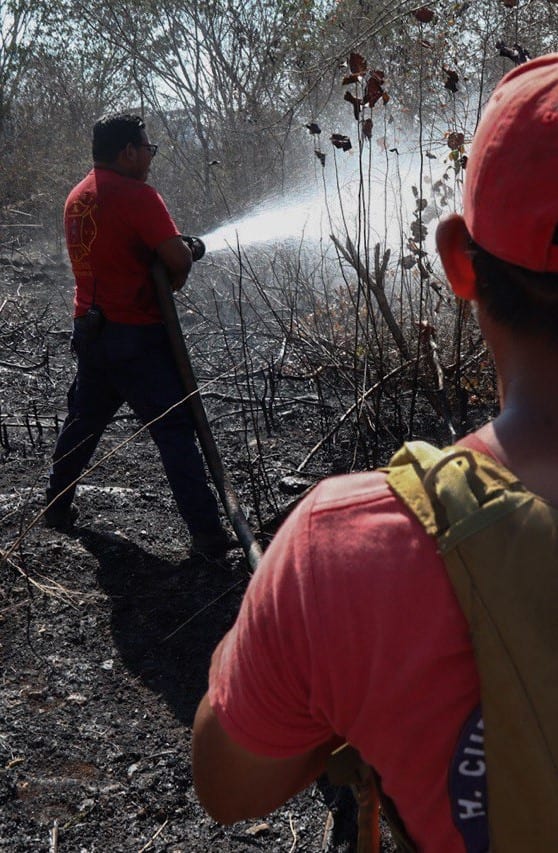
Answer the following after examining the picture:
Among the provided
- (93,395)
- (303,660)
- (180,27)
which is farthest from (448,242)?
(180,27)

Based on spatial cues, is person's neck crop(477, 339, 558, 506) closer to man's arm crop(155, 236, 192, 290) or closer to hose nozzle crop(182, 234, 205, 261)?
man's arm crop(155, 236, 192, 290)

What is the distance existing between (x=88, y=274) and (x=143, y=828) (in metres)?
2.36

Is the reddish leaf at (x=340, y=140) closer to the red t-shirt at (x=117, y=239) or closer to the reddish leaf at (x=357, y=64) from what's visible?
the reddish leaf at (x=357, y=64)

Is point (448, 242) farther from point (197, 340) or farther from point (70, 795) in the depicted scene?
point (197, 340)

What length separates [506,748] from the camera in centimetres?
79

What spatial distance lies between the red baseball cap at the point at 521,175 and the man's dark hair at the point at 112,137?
10.5 feet

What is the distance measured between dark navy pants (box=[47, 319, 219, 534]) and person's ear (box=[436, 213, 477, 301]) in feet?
9.66

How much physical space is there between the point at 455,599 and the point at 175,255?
10.3ft

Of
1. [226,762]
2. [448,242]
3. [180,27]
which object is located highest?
[180,27]

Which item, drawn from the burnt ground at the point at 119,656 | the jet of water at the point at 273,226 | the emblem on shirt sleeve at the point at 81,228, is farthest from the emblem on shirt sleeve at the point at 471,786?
the jet of water at the point at 273,226

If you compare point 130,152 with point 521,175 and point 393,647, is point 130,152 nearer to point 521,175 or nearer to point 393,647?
point 521,175

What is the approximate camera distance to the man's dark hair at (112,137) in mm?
3857

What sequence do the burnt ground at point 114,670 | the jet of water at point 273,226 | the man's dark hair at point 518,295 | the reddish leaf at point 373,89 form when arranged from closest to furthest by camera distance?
the man's dark hair at point 518,295 < the burnt ground at point 114,670 < the reddish leaf at point 373,89 < the jet of water at point 273,226

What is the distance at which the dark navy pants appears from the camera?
12.8ft
